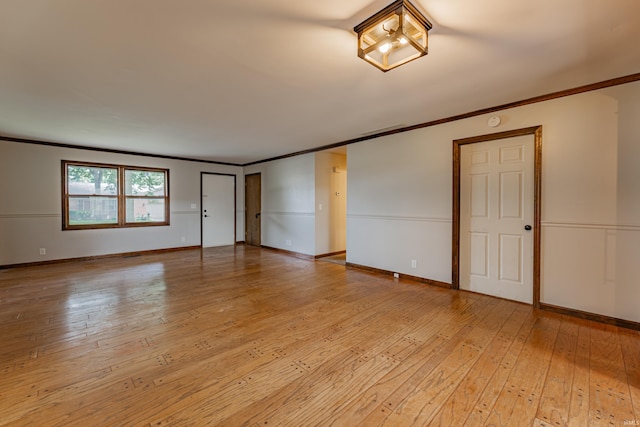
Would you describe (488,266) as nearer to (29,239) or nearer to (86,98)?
(86,98)

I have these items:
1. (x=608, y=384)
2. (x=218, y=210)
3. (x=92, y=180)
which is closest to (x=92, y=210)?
(x=92, y=180)

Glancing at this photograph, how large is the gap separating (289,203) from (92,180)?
4.02 metres

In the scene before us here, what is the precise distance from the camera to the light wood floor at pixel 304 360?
159cm

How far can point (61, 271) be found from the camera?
187 inches

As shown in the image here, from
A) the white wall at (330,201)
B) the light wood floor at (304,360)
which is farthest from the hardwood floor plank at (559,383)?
the white wall at (330,201)

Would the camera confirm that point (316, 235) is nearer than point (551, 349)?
No

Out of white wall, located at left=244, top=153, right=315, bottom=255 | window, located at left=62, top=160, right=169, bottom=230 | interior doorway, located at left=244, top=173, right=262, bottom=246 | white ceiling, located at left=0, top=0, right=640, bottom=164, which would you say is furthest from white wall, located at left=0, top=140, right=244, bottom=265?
white wall, located at left=244, top=153, right=315, bottom=255

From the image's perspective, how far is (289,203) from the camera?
6.50 m

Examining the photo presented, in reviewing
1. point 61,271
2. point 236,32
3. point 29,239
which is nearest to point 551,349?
point 236,32

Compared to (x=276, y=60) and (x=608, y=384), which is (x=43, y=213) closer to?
(x=276, y=60)

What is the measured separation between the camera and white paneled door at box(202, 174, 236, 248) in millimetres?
7379

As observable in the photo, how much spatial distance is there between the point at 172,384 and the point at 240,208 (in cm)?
647

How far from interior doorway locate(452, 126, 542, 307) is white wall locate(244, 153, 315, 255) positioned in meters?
2.94

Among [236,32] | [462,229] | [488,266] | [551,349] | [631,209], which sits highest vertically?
[236,32]
